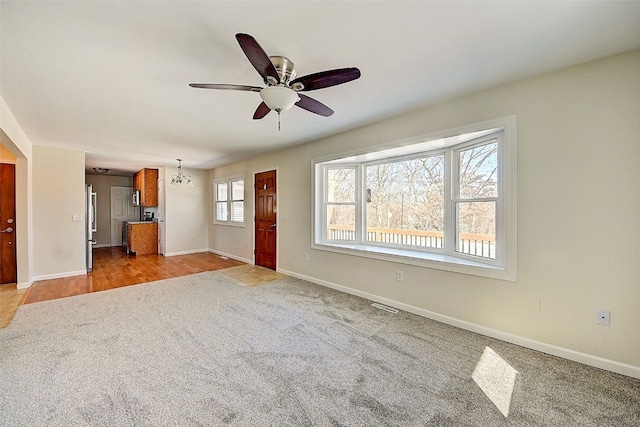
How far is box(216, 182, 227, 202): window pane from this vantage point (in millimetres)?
7305

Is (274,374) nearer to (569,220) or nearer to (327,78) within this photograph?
(327,78)

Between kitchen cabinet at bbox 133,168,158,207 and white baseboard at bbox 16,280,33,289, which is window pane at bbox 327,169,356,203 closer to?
white baseboard at bbox 16,280,33,289

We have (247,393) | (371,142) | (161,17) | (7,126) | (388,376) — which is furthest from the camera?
(371,142)

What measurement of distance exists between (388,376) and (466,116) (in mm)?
2565

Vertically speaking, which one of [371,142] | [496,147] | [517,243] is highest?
[371,142]

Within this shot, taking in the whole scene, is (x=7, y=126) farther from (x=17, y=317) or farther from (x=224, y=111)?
(x=224, y=111)

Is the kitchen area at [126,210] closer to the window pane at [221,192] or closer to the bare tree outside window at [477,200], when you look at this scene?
the window pane at [221,192]

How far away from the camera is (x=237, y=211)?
6766 millimetres

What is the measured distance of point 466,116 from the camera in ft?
9.12

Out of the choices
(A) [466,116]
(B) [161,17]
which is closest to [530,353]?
(A) [466,116]

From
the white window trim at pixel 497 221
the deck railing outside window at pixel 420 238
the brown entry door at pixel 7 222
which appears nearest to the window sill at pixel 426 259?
the white window trim at pixel 497 221

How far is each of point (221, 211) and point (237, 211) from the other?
3.01 ft

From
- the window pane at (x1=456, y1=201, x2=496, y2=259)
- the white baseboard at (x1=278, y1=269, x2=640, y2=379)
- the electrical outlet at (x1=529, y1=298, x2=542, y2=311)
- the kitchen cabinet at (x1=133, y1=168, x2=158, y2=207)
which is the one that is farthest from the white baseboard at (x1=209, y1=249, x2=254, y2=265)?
the electrical outlet at (x1=529, y1=298, x2=542, y2=311)

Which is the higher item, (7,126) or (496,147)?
(7,126)
